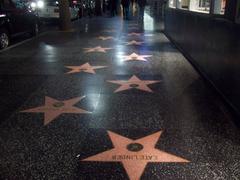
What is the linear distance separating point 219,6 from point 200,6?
1.85 meters

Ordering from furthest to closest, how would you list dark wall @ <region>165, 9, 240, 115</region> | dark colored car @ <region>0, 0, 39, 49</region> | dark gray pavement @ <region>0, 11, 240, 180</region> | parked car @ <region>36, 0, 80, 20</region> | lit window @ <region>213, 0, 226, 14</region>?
parked car @ <region>36, 0, 80, 20</region>
dark colored car @ <region>0, 0, 39, 49</region>
lit window @ <region>213, 0, 226, 14</region>
dark wall @ <region>165, 9, 240, 115</region>
dark gray pavement @ <region>0, 11, 240, 180</region>

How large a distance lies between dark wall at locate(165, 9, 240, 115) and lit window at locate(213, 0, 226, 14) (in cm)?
15

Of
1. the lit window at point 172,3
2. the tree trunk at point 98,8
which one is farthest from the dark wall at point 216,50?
the tree trunk at point 98,8

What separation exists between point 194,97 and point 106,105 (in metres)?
1.62

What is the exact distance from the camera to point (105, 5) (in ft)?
104

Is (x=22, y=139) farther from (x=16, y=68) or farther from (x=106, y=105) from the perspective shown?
(x=16, y=68)

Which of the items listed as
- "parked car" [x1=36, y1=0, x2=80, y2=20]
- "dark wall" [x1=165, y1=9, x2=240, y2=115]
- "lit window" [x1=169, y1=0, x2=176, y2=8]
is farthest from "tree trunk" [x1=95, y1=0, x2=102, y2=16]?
"dark wall" [x1=165, y1=9, x2=240, y2=115]

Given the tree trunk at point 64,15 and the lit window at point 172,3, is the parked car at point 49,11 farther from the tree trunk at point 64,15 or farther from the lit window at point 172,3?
the lit window at point 172,3

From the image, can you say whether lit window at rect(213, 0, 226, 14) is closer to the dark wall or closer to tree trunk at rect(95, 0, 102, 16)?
the dark wall

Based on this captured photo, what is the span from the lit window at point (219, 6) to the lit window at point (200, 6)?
2.29ft

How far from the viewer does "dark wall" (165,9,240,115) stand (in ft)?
15.8

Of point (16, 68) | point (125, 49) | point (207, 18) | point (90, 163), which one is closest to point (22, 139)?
point (90, 163)

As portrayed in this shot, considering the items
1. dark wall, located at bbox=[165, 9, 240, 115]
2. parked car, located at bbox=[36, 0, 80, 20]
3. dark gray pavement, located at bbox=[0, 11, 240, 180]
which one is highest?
parked car, located at bbox=[36, 0, 80, 20]

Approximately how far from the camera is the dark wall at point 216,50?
4.83 metres
